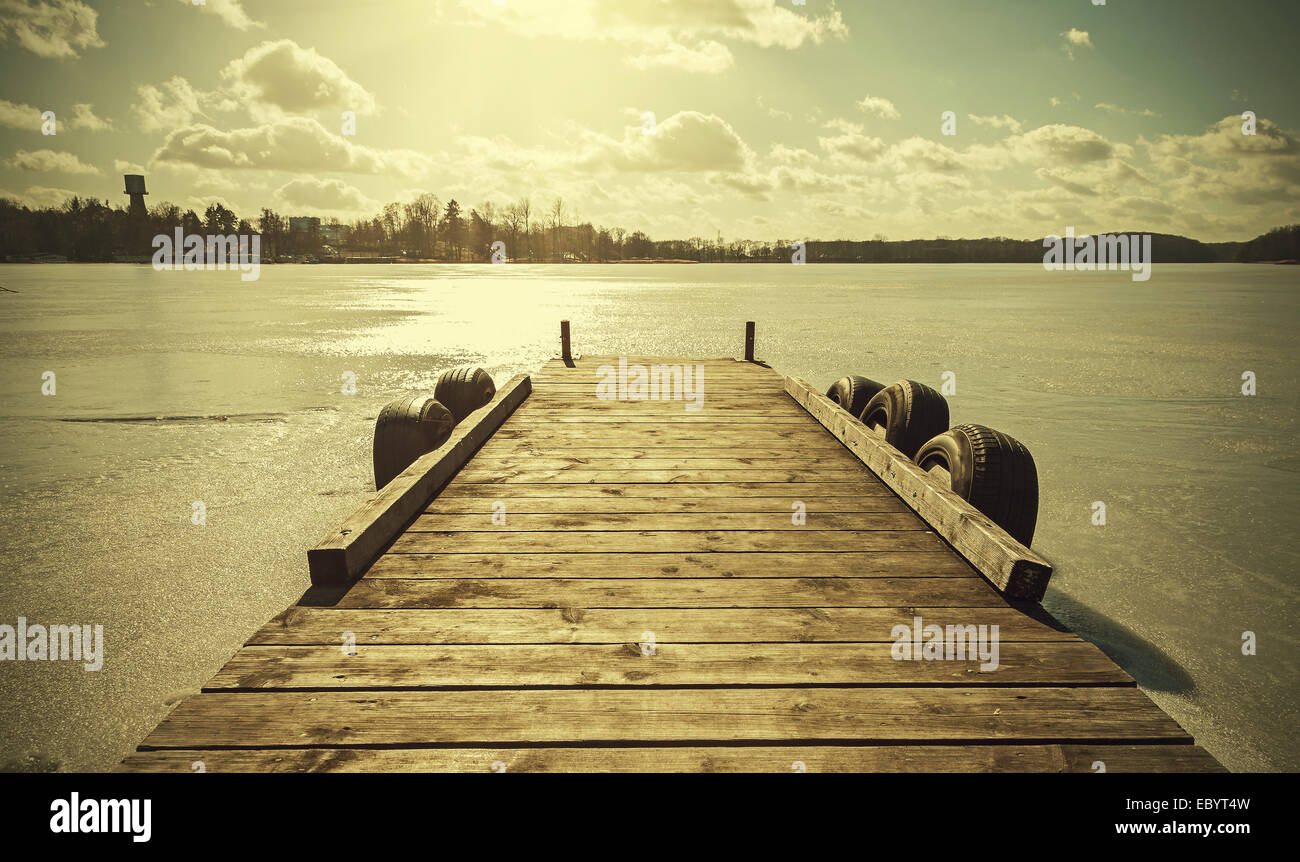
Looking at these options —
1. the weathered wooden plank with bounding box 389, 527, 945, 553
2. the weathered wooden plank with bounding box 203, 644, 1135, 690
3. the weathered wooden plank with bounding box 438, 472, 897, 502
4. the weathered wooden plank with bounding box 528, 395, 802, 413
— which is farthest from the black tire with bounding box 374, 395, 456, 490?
the weathered wooden plank with bounding box 203, 644, 1135, 690

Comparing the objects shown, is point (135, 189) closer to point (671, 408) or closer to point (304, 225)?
point (304, 225)

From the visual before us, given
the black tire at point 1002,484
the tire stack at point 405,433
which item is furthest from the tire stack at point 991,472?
the tire stack at point 405,433

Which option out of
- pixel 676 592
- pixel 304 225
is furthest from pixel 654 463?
pixel 304 225

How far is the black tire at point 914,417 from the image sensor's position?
22.9 feet

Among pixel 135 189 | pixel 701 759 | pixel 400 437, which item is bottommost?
pixel 701 759

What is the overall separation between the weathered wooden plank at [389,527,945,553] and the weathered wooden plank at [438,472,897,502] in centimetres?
70

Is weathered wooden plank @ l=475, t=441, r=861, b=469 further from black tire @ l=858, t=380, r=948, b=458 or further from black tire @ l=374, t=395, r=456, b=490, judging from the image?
black tire @ l=858, t=380, r=948, b=458

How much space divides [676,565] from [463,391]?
18.9ft

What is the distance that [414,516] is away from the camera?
4266 mm

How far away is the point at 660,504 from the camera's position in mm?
4594

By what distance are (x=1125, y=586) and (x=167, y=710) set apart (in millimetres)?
7336

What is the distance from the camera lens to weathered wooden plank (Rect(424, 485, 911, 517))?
446cm
